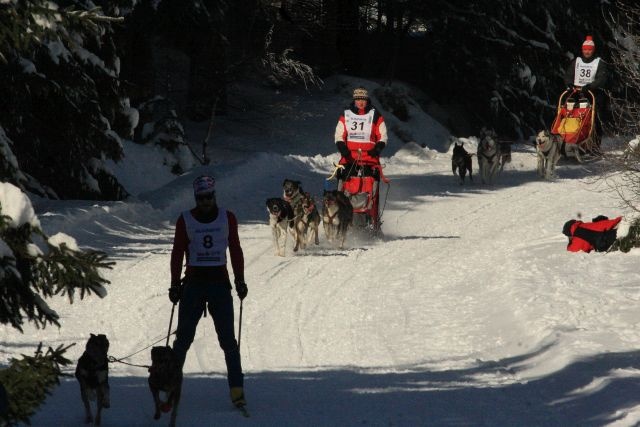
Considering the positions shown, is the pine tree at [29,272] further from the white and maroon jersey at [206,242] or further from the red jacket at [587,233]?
the red jacket at [587,233]

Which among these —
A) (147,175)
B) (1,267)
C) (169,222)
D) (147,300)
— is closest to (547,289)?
(147,300)

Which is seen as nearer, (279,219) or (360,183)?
(279,219)

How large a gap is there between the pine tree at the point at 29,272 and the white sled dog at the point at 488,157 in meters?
18.6

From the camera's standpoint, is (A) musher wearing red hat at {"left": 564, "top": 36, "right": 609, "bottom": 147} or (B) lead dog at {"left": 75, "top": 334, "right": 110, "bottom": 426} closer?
(B) lead dog at {"left": 75, "top": 334, "right": 110, "bottom": 426}

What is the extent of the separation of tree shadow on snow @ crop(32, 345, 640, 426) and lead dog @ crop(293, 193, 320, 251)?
18.7 ft

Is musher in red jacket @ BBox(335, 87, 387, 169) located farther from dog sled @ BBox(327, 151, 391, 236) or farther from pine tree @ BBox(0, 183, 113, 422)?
pine tree @ BBox(0, 183, 113, 422)

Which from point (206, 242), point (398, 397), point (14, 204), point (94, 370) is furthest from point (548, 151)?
point (14, 204)

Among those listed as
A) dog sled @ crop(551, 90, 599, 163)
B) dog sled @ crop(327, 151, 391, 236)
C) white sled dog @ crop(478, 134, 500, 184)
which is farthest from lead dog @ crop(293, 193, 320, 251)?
dog sled @ crop(551, 90, 599, 163)

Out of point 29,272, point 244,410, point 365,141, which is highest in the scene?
point 365,141

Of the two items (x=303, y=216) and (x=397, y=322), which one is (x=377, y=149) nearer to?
(x=303, y=216)

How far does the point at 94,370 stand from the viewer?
755 centimetres

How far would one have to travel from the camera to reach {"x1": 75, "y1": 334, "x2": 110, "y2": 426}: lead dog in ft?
24.6

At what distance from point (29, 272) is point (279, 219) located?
9487 mm

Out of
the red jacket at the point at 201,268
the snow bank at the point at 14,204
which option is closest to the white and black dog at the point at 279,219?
the red jacket at the point at 201,268
